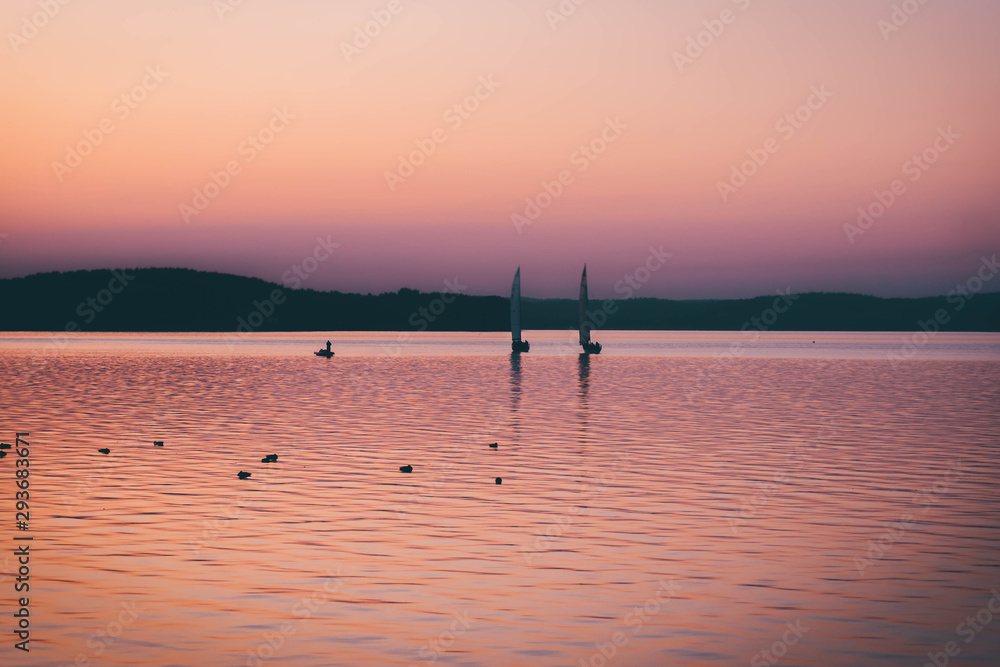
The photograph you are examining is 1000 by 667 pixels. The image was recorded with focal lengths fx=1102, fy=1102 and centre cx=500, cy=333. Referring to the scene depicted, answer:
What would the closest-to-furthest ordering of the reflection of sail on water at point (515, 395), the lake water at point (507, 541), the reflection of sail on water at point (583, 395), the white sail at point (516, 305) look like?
→ the lake water at point (507, 541) < the reflection of sail on water at point (583, 395) < the reflection of sail on water at point (515, 395) < the white sail at point (516, 305)

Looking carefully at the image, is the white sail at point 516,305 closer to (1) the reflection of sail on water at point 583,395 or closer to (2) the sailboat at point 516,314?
(2) the sailboat at point 516,314

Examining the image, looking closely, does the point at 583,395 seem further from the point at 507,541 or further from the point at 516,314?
the point at 516,314

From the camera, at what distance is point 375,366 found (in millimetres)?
132500

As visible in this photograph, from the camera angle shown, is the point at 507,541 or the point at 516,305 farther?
the point at 516,305

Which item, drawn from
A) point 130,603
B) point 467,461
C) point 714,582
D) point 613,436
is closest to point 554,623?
point 714,582

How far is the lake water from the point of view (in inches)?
674

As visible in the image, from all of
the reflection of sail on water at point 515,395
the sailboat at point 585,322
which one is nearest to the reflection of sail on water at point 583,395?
the reflection of sail on water at point 515,395

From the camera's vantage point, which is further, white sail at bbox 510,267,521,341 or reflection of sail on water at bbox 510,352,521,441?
white sail at bbox 510,267,521,341

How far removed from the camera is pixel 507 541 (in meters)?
24.7

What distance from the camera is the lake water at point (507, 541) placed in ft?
56.1

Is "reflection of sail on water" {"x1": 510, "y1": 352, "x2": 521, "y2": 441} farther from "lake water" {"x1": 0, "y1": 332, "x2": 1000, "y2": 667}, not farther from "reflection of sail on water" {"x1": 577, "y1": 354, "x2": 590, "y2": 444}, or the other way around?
"reflection of sail on water" {"x1": 577, "y1": 354, "x2": 590, "y2": 444}

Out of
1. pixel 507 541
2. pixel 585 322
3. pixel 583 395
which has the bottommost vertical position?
pixel 583 395

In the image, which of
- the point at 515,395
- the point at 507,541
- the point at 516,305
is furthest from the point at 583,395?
the point at 516,305

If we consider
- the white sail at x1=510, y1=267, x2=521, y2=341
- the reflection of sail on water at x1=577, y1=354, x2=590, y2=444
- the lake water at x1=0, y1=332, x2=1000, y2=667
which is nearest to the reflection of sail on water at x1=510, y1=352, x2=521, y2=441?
the lake water at x1=0, y1=332, x2=1000, y2=667
